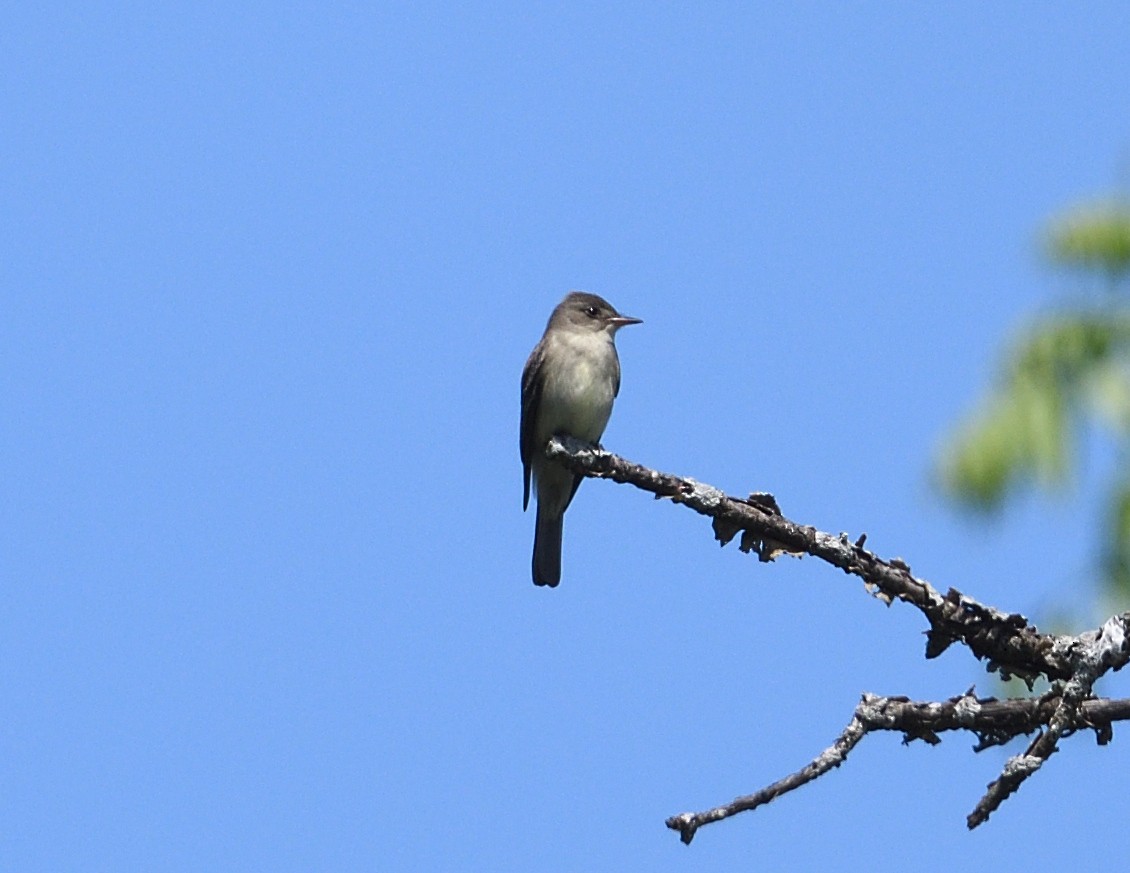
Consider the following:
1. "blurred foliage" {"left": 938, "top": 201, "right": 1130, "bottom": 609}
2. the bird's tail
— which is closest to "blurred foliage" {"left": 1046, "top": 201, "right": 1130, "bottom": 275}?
"blurred foliage" {"left": 938, "top": 201, "right": 1130, "bottom": 609}

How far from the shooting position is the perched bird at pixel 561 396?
9.33m

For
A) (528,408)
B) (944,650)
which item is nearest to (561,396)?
(528,408)

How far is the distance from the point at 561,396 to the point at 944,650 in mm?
5473

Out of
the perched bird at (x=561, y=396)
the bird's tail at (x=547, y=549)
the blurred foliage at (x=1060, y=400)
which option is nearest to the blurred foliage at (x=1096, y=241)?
the blurred foliage at (x=1060, y=400)

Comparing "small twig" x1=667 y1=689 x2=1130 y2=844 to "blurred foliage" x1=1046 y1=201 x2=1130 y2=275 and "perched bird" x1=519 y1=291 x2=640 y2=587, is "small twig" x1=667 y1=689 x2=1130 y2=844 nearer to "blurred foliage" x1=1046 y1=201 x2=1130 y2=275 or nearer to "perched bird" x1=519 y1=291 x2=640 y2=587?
"blurred foliage" x1=1046 y1=201 x2=1130 y2=275

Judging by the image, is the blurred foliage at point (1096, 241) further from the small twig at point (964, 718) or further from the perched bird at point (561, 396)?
the perched bird at point (561, 396)

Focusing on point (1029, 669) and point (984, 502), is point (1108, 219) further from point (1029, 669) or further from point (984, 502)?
point (1029, 669)

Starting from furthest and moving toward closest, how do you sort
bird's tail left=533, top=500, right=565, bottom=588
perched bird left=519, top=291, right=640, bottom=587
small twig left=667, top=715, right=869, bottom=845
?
bird's tail left=533, top=500, right=565, bottom=588 → perched bird left=519, top=291, right=640, bottom=587 → small twig left=667, top=715, right=869, bottom=845

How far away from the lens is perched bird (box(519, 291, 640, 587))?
933cm

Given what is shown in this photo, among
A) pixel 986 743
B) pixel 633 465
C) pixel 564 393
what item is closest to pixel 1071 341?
pixel 986 743

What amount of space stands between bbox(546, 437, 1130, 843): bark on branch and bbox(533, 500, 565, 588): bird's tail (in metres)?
5.44

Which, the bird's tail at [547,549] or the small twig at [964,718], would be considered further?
the bird's tail at [547,549]

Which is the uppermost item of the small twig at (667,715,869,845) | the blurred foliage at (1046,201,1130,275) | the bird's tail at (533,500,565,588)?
the bird's tail at (533,500,565,588)

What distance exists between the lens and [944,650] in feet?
13.0
